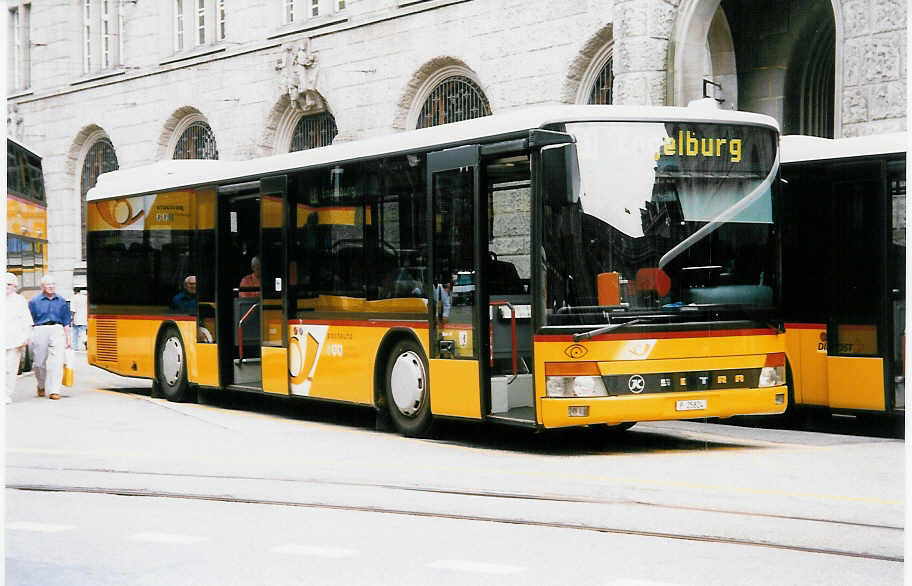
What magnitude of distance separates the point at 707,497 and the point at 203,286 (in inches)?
369

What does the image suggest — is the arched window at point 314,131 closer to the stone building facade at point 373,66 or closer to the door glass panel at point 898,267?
the stone building facade at point 373,66

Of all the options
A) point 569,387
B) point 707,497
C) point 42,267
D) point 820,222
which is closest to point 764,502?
point 707,497

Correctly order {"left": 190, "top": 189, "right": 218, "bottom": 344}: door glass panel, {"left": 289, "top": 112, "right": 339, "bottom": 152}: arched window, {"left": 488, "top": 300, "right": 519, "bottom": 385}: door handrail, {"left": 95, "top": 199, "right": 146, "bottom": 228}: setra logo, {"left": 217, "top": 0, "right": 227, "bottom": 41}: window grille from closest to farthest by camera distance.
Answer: {"left": 488, "top": 300, "right": 519, "bottom": 385}: door handrail → {"left": 190, "top": 189, "right": 218, "bottom": 344}: door glass panel → {"left": 95, "top": 199, "right": 146, "bottom": 228}: setra logo → {"left": 289, "top": 112, "right": 339, "bottom": 152}: arched window → {"left": 217, "top": 0, "right": 227, "bottom": 41}: window grille

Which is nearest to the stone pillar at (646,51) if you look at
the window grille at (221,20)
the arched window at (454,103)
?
the arched window at (454,103)

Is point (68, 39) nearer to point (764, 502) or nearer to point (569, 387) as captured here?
point (569, 387)

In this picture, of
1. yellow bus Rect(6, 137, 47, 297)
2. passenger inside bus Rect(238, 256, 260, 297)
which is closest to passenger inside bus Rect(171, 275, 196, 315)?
passenger inside bus Rect(238, 256, 260, 297)

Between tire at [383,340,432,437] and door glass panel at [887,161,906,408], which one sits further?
tire at [383,340,432,437]

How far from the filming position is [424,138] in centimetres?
1311

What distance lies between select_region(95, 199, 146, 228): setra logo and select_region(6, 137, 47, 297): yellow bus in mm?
2247

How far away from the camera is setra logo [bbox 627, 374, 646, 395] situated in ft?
37.6

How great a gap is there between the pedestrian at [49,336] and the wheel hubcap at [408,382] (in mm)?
6171

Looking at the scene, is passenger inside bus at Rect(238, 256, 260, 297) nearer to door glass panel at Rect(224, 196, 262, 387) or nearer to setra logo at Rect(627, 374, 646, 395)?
door glass panel at Rect(224, 196, 262, 387)

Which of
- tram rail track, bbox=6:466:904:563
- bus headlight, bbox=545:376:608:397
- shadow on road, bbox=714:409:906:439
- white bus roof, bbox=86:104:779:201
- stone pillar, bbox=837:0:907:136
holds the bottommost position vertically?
shadow on road, bbox=714:409:906:439

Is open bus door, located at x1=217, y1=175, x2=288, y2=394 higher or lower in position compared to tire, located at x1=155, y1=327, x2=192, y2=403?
higher
